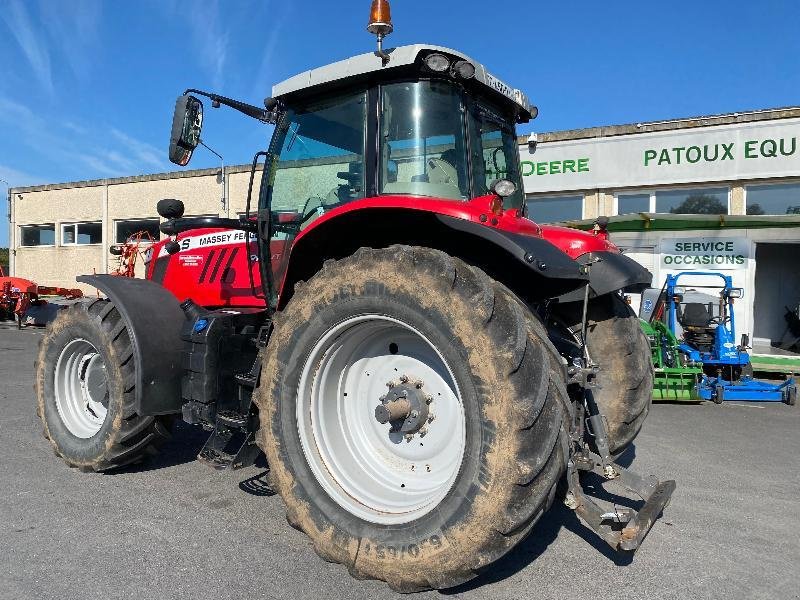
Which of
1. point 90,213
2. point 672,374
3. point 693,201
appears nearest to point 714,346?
point 672,374

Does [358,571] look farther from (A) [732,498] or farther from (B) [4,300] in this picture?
(B) [4,300]

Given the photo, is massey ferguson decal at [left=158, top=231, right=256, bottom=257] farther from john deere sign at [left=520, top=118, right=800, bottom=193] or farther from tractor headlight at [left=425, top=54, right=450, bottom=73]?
john deere sign at [left=520, top=118, right=800, bottom=193]

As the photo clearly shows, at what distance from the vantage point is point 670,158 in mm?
11789

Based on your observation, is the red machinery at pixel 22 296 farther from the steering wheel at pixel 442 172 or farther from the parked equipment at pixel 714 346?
the steering wheel at pixel 442 172

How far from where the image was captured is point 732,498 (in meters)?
4.01

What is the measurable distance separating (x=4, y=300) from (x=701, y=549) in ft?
56.6

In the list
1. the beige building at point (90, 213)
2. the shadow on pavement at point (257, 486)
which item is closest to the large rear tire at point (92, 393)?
the shadow on pavement at point (257, 486)

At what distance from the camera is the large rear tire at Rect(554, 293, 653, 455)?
11.8ft

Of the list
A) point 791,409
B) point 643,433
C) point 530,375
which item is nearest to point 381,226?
point 530,375

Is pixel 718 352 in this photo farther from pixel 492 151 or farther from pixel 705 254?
pixel 492 151

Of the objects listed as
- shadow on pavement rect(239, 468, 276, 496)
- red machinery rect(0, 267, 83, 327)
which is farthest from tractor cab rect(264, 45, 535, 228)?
red machinery rect(0, 267, 83, 327)

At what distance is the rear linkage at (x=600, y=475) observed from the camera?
2506 mm

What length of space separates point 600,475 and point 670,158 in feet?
34.5

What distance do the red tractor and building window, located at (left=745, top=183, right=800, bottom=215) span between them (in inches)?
369
